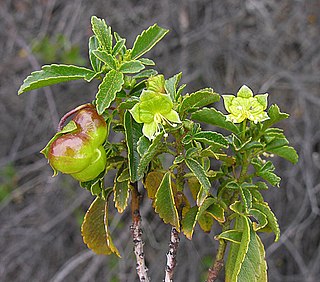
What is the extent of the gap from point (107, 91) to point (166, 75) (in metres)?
2.09

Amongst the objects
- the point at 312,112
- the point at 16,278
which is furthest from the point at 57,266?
the point at 312,112

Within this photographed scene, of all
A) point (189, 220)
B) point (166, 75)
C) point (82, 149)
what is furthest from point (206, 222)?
point (166, 75)

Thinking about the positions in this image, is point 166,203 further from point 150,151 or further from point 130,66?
point 130,66

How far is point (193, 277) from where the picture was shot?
9.19 ft

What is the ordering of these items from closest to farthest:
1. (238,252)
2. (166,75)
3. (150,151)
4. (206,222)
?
1. (150,151)
2. (238,252)
3. (206,222)
4. (166,75)

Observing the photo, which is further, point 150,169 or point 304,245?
point 304,245

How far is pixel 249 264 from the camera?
859 millimetres

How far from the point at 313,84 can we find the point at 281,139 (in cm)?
228

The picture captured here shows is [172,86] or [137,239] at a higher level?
[172,86]

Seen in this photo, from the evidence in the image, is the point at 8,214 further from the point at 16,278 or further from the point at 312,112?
the point at 312,112

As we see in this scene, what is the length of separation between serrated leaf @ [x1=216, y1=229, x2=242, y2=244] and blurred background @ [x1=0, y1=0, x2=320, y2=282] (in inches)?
73.4

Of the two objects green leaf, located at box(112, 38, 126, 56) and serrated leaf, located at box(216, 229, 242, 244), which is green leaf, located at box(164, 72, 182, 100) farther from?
serrated leaf, located at box(216, 229, 242, 244)

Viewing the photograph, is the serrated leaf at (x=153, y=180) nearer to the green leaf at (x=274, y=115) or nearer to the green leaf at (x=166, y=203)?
the green leaf at (x=166, y=203)

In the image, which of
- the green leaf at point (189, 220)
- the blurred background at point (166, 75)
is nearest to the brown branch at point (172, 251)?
the green leaf at point (189, 220)
